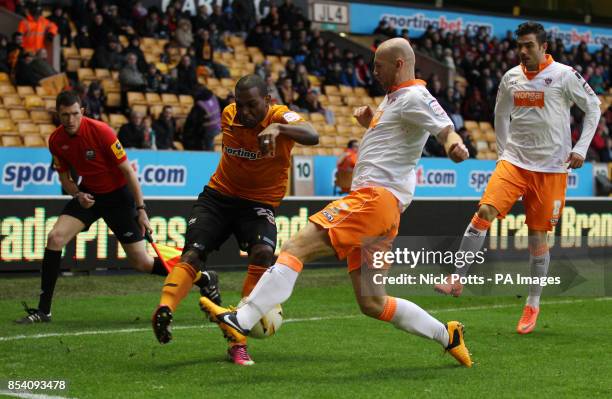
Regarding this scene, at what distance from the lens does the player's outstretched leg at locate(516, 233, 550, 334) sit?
887 centimetres

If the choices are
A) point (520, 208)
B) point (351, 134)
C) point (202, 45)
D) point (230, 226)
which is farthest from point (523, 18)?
point (230, 226)

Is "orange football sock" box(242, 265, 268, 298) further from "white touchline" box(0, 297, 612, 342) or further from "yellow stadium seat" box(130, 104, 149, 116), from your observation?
"yellow stadium seat" box(130, 104, 149, 116)

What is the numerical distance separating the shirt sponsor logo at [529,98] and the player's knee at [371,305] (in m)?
3.16

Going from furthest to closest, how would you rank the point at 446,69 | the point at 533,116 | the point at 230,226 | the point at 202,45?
the point at 446,69 → the point at 202,45 → the point at 533,116 → the point at 230,226

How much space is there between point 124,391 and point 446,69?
2464cm

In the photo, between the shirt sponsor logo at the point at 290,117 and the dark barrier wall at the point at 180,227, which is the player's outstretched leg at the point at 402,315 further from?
the dark barrier wall at the point at 180,227

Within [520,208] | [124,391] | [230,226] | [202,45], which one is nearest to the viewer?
[124,391]

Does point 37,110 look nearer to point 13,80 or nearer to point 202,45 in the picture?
point 13,80

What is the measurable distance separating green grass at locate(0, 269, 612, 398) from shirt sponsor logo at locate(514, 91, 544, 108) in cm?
195

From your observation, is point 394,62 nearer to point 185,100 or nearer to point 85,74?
point 85,74

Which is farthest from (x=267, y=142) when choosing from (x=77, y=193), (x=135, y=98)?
(x=135, y=98)

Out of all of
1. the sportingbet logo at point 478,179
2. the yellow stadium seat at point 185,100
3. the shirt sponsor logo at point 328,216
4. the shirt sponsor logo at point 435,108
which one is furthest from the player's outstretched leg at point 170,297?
the sportingbet logo at point 478,179

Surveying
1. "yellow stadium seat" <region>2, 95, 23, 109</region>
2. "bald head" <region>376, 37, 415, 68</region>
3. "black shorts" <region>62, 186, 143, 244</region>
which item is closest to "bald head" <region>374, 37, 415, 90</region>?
"bald head" <region>376, 37, 415, 68</region>

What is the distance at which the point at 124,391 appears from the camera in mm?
5965
